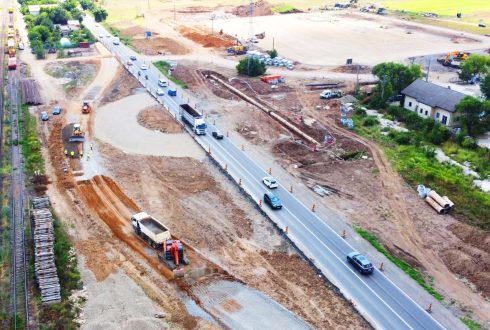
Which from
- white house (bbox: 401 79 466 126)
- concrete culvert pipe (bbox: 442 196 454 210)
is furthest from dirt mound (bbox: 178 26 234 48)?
concrete culvert pipe (bbox: 442 196 454 210)

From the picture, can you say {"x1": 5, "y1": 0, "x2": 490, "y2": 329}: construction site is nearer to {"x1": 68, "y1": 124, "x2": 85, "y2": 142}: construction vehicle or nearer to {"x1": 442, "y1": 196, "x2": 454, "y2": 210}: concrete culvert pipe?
{"x1": 68, "y1": 124, "x2": 85, "y2": 142}: construction vehicle

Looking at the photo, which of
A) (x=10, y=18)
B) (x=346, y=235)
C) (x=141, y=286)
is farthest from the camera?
(x=10, y=18)

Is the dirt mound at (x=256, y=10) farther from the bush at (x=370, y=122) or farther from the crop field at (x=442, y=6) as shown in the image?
the bush at (x=370, y=122)

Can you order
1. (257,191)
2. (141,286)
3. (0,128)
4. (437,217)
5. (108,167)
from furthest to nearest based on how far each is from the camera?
(0,128) → (108,167) → (257,191) → (437,217) → (141,286)

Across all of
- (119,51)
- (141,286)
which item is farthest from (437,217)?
(119,51)

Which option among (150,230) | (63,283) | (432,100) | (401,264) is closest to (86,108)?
(150,230)

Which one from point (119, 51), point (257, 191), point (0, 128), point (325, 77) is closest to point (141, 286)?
point (257, 191)

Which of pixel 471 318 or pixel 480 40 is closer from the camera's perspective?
pixel 471 318

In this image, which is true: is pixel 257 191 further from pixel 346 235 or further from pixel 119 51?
pixel 119 51
